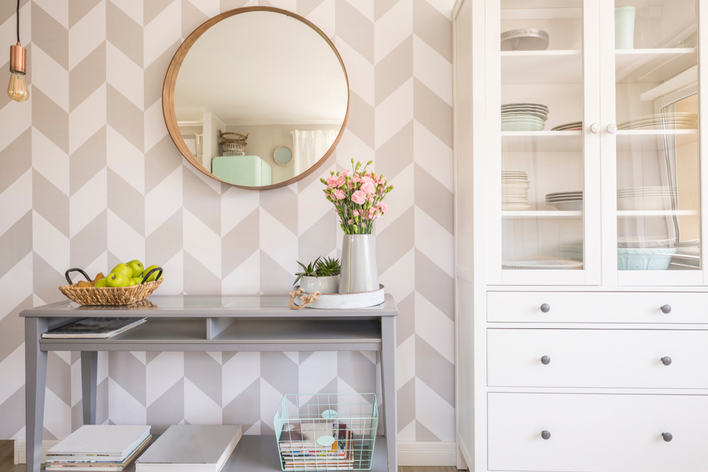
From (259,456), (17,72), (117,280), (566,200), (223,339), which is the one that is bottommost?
(259,456)

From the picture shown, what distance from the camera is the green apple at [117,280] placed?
1.46 m

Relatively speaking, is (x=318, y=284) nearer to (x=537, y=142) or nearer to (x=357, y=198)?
(x=357, y=198)

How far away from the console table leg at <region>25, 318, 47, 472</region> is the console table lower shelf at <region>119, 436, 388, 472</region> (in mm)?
315

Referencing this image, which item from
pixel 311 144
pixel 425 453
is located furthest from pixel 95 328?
pixel 425 453

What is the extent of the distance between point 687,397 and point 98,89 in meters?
2.62

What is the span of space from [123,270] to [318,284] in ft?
2.42

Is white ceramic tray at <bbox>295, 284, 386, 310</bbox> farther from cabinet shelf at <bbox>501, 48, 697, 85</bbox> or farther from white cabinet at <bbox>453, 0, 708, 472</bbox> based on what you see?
cabinet shelf at <bbox>501, 48, 697, 85</bbox>

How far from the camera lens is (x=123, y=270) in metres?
1.53

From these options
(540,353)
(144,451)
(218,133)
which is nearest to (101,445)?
(144,451)

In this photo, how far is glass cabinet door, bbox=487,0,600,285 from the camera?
1427mm

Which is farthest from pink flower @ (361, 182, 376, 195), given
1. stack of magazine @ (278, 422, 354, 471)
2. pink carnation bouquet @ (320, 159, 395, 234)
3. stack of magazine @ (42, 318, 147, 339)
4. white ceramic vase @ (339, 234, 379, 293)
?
stack of magazine @ (42, 318, 147, 339)

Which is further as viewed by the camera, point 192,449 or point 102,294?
point 192,449

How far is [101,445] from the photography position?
1.54m

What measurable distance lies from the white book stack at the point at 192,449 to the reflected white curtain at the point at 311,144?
1.12m
